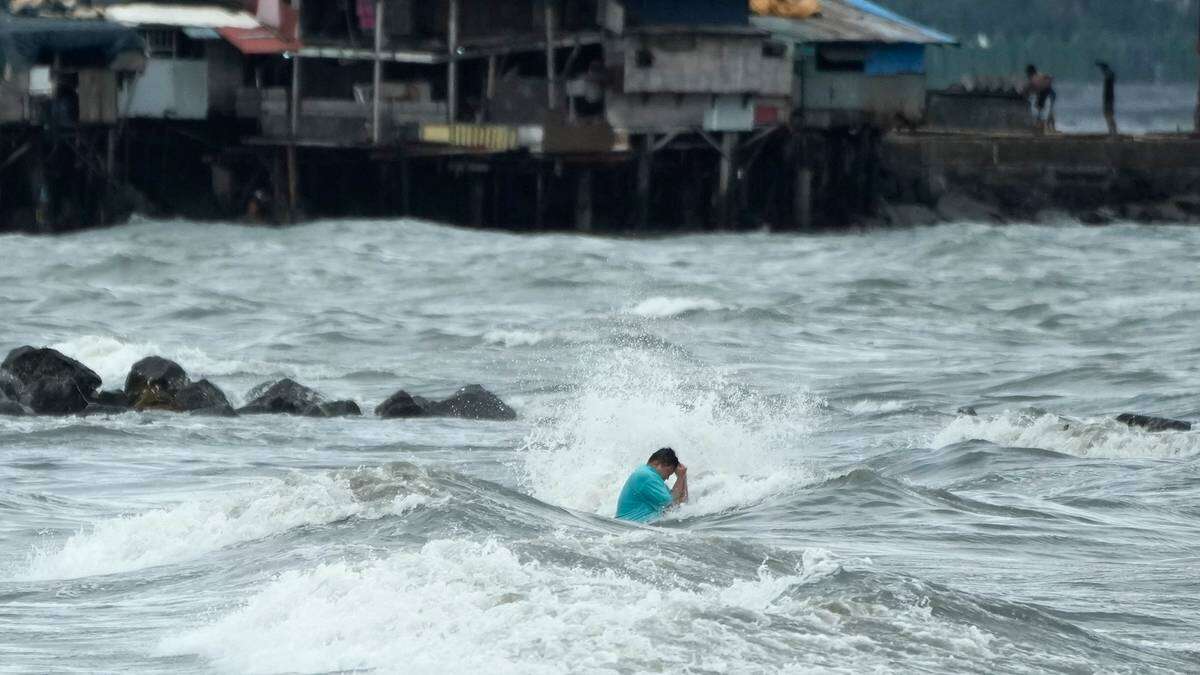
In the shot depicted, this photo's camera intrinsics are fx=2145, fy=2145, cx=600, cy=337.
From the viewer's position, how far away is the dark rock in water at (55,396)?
21.7 meters

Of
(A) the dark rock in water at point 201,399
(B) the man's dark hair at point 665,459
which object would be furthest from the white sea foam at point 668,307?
(B) the man's dark hair at point 665,459

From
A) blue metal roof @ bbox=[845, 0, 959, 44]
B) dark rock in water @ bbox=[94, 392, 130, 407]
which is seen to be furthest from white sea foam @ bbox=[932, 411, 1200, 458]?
blue metal roof @ bbox=[845, 0, 959, 44]

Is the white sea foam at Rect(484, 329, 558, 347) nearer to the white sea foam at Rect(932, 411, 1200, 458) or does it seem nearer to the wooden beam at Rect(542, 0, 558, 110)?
the white sea foam at Rect(932, 411, 1200, 458)

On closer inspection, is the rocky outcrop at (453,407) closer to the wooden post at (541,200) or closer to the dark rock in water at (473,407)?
the dark rock in water at (473,407)

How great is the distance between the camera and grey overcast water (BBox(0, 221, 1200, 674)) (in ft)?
34.4

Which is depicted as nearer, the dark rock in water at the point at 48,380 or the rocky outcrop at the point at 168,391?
the dark rock in water at the point at 48,380

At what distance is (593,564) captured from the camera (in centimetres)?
1157

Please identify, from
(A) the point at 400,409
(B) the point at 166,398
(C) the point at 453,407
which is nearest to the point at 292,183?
(B) the point at 166,398

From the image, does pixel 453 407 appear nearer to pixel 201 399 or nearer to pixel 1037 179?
pixel 201 399

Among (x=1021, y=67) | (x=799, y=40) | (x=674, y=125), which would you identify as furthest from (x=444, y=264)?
(x=1021, y=67)

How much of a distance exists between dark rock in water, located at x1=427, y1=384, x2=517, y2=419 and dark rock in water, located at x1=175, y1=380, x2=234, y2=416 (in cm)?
216

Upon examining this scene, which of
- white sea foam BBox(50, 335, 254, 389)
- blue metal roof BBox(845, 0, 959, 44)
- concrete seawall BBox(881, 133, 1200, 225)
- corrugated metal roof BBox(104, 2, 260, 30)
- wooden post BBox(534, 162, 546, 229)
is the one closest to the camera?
white sea foam BBox(50, 335, 254, 389)

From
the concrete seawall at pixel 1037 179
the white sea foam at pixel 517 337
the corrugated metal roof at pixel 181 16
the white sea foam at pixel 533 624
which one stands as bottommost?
the white sea foam at pixel 517 337

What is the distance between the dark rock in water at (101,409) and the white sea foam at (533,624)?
10912 millimetres
